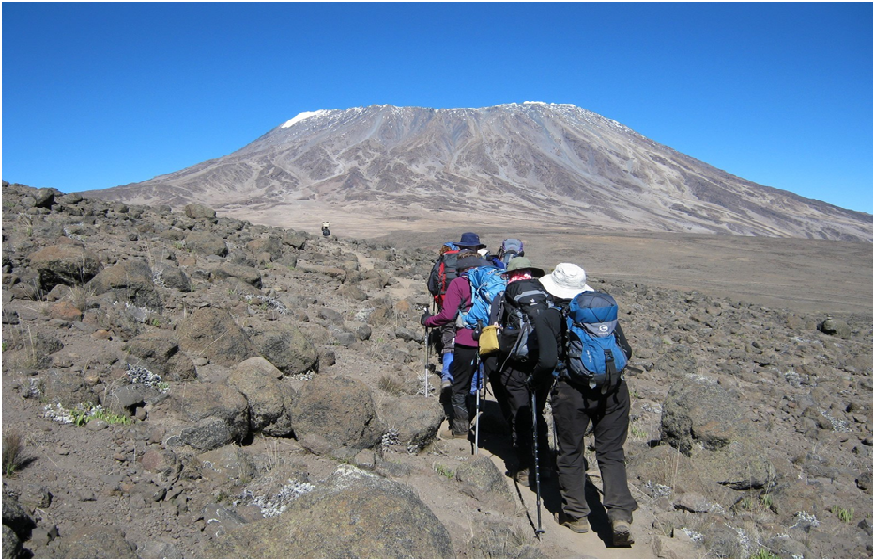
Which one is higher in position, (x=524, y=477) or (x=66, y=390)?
(x=66, y=390)

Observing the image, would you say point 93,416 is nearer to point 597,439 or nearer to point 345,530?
point 345,530

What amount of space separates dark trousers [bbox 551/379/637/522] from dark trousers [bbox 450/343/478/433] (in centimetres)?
127

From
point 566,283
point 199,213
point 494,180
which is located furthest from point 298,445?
point 494,180

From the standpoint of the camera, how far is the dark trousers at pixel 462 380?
4.94 metres

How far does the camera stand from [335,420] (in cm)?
420

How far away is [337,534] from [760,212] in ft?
379

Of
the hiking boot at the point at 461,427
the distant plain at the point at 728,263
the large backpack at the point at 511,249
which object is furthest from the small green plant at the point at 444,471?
the distant plain at the point at 728,263

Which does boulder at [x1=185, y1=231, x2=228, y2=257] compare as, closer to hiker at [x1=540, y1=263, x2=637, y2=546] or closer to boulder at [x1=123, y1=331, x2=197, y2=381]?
boulder at [x1=123, y1=331, x2=197, y2=381]

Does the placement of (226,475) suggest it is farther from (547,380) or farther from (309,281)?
(309,281)

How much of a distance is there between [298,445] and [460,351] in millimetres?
1523

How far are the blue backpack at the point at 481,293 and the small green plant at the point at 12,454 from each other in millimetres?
3072

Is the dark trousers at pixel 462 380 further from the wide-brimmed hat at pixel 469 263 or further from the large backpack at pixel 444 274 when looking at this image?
the large backpack at pixel 444 274

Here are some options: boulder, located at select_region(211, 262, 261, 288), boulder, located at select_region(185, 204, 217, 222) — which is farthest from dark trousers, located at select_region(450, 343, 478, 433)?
boulder, located at select_region(185, 204, 217, 222)

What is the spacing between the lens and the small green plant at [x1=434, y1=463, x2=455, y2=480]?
4297mm
